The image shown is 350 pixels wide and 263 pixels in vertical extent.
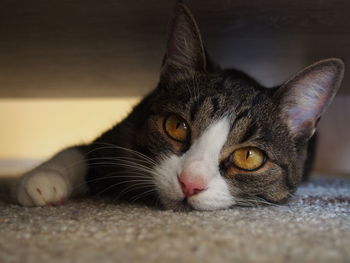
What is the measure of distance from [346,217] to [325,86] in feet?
1.48

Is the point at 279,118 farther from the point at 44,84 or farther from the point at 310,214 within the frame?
the point at 44,84

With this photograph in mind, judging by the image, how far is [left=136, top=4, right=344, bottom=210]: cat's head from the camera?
3.63 ft

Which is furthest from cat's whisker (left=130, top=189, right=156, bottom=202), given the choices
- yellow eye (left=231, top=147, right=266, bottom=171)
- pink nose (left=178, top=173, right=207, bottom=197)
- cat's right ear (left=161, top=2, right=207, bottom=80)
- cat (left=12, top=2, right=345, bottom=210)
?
cat's right ear (left=161, top=2, right=207, bottom=80)

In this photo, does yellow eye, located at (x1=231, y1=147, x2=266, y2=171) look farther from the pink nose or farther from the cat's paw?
the cat's paw

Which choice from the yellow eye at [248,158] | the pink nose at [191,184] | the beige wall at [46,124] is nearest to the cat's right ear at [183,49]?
the yellow eye at [248,158]

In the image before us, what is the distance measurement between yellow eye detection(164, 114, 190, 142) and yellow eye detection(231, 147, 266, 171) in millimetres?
153

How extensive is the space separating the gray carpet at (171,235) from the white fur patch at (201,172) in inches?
1.5

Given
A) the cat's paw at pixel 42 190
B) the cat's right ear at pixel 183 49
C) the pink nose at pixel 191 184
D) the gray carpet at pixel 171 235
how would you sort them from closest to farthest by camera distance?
the gray carpet at pixel 171 235, the pink nose at pixel 191 184, the cat's paw at pixel 42 190, the cat's right ear at pixel 183 49

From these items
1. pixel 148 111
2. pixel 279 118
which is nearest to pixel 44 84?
pixel 148 111

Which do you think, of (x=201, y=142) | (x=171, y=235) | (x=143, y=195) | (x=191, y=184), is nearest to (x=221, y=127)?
(x=201, y=142)

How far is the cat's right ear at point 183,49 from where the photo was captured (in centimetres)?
132

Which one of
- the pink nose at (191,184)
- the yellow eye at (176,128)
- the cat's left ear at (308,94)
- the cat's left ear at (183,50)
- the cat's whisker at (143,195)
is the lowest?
the cat's whisker at (143,195)

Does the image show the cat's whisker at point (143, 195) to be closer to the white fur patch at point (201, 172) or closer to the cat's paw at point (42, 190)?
the white fur patch at point (201, 172)

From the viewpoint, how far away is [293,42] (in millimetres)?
1600
